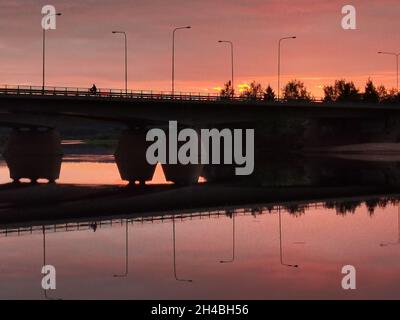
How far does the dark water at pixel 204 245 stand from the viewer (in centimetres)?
2117

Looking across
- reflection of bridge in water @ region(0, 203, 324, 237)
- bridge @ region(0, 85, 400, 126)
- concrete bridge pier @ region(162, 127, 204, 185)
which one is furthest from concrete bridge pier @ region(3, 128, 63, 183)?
reflection of bridge in water @ region(0, 203, 324, 237)

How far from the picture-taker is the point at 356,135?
15600 centimetres

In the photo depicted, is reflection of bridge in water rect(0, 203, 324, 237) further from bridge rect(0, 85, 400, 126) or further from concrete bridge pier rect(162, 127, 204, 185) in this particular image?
bridge rect(0, 85, 400, 126)

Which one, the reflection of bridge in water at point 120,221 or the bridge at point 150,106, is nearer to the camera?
the reflection of bridge in water at point 120,221

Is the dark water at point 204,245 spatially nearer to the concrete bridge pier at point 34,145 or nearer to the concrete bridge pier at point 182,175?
the concrete bridge pier at point 182,175

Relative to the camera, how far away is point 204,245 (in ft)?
98.2

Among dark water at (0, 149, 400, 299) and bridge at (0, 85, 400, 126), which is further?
bridge at (0, 85, 400, 126)

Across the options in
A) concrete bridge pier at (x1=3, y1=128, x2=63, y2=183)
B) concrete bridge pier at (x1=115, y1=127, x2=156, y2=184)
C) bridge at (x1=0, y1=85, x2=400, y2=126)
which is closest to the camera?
bridge at (x1=0, y1=85, x2=400, y2=126)

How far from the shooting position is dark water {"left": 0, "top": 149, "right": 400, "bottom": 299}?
69.5ft

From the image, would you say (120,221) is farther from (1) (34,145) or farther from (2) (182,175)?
(1) (34,145)

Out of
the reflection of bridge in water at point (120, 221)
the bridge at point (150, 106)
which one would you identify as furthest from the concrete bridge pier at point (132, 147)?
the reflection of bridge in water at point (120, 221)

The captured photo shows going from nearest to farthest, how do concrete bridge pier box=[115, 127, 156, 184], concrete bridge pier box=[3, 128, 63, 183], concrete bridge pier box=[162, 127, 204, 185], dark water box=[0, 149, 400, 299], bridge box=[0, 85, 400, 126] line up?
1. dark water box=[0, 149, 400, 299]
2. concrete bridge pier box=[162, 127, 204, 185]
3. bridge box=[0, 85, 400, 126]
4. concrete bridge pier box=[115, 127, 156, 184]
5. concrete bridge pier box=[3, 128, 63, 183]

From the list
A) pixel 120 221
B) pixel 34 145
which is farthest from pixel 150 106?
pixel 120 221
